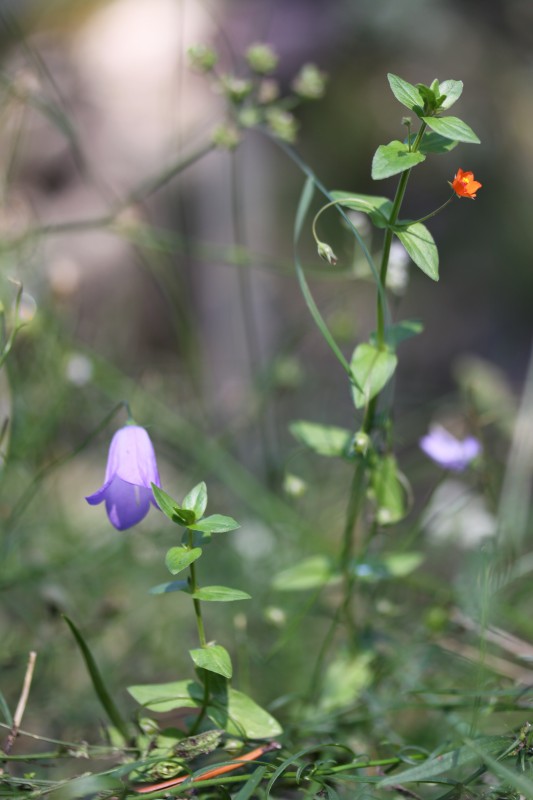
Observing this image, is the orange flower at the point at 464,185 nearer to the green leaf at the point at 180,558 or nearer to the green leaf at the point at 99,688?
the green leaf at the point at 180,558

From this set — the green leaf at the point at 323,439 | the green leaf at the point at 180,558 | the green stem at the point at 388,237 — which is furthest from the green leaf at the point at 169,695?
the green stem at the point at 388,237

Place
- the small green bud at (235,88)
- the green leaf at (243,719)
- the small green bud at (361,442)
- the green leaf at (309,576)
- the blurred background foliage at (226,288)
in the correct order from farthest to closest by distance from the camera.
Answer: the blurred background foliage at (226,288) < the small green bud at (235,88) < the green leaf at (309,576) < the small green bud at (361,442) < the green leaf at (243,719)

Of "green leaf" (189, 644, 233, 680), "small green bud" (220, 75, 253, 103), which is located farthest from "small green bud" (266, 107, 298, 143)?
"green leaf" (189, 644, 233, 680)

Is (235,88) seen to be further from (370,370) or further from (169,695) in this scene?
(169,695)

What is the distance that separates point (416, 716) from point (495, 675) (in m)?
0.17

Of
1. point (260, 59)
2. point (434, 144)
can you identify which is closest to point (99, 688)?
point (434, 144)

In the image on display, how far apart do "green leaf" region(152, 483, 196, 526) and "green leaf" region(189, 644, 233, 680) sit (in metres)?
0.11

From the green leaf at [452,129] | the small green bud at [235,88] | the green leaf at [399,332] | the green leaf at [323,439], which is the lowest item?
the green leaf at [323,439]

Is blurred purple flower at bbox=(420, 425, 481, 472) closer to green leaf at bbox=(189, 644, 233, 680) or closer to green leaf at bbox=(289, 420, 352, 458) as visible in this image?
green leaf at bbox=(289, 420, 352, 458)

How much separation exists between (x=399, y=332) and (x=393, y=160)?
0.22 m

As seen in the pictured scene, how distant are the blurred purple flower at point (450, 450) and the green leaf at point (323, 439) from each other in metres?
0.15

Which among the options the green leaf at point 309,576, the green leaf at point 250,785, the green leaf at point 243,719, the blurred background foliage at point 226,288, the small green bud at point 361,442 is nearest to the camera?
the green leaf at point 250,785

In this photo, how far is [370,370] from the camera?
805 millimetres

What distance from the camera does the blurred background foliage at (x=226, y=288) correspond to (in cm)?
128
